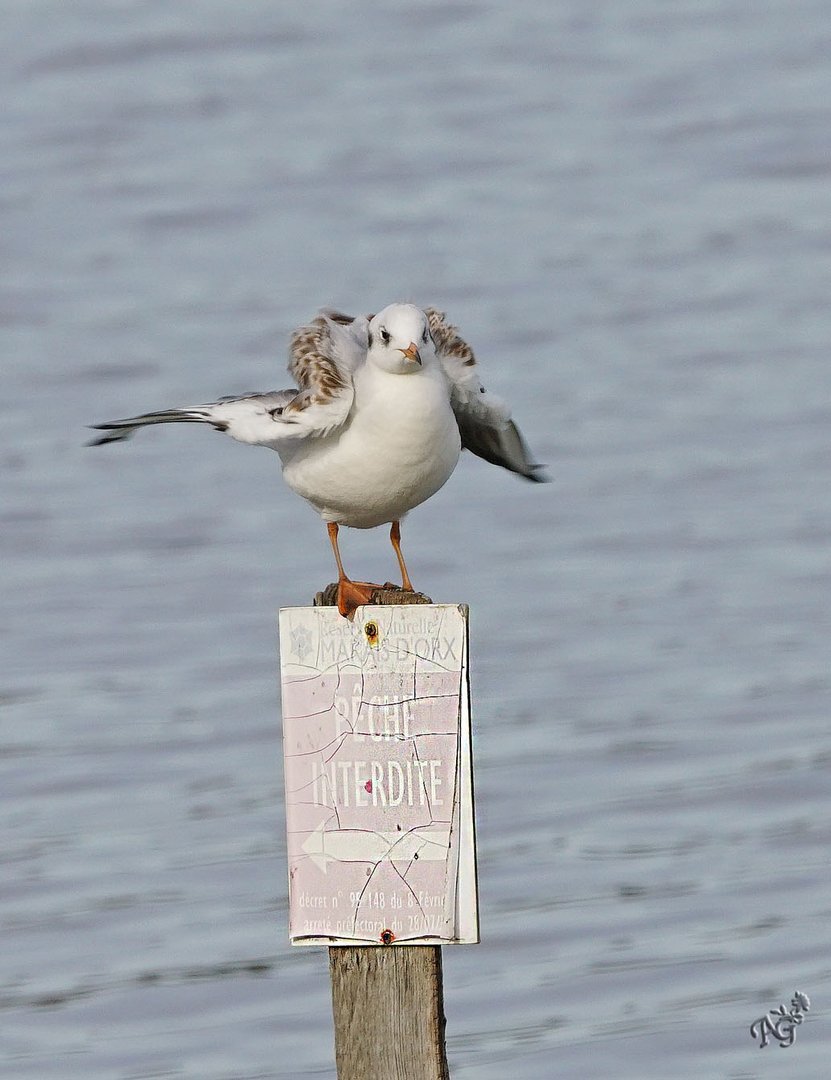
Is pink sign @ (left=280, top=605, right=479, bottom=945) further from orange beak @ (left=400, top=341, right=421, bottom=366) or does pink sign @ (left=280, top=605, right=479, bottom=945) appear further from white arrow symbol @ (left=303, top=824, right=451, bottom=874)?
orange beak @ (left=400, top=341, right=421, bottom=366)

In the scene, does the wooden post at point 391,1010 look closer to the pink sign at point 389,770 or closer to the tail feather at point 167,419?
the pink sign at point 389,770

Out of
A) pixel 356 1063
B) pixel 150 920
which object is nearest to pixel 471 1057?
pixel 150 920

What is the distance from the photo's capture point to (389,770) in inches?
200

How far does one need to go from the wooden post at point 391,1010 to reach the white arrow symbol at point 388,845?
0.20 m

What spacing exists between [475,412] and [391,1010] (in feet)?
5.81

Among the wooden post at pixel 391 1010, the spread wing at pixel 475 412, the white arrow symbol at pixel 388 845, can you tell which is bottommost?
the wooden post at pixel 391 1010

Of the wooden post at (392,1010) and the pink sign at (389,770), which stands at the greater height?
the pink sign at (389,770)

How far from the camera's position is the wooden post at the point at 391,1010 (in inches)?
201

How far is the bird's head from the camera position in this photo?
5770mm

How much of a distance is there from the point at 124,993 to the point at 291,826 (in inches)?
143

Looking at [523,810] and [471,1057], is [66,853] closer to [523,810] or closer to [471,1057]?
[523,810]

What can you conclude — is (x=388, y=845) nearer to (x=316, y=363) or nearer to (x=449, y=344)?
(x=316, y=363)

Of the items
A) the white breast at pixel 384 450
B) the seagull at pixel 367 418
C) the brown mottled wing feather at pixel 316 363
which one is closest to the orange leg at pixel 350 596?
the seagull at pixel 367 418

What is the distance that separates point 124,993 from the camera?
8531mm
